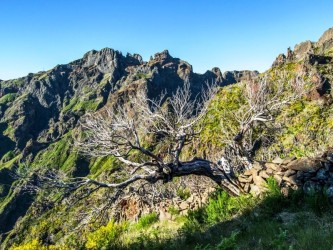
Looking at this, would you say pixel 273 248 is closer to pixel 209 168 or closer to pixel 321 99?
pixel 209 168

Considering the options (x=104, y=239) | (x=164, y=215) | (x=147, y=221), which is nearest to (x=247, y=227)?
(x=104, y=239)

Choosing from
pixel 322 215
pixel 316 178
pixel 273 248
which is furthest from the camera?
pixel 316 178

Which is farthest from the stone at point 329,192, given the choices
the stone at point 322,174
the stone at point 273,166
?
the stone at point 273,166

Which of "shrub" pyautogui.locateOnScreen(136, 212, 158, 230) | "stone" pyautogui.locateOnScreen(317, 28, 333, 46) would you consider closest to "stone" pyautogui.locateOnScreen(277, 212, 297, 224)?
"shrub" pyautogui.locateOnScreen(136, 212, 158, 230)

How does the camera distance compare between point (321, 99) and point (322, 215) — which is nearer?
point (322, 215)

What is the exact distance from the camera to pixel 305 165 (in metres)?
10.4

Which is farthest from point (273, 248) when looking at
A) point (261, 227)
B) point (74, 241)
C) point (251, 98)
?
point (251, 98)

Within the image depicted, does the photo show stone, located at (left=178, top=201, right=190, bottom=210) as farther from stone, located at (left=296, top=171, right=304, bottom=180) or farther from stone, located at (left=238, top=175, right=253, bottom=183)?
stone, located at (left=296, top=171, right=304, bottom=180)

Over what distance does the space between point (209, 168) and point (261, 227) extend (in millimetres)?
4837

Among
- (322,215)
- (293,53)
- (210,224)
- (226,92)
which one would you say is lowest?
(210,224)

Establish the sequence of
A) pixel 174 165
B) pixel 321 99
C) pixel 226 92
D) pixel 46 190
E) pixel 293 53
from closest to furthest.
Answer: pixel 46 190 < pixel 174 165 < pixel 321 99 < pixel 226 92 < pixel 293 53

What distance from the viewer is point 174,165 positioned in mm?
12375

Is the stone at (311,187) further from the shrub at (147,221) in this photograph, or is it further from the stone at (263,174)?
the shrub at (147,221)

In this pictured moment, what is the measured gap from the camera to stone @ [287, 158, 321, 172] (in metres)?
10.2
